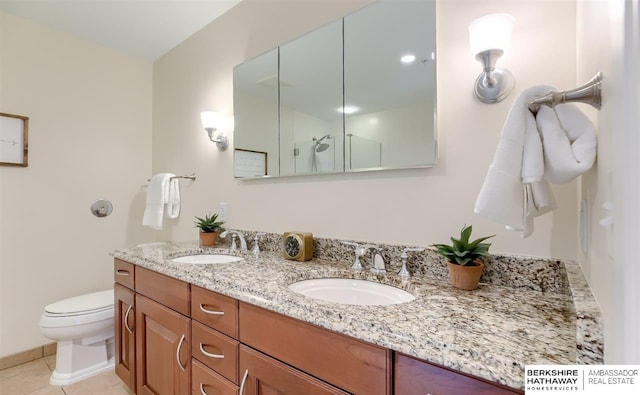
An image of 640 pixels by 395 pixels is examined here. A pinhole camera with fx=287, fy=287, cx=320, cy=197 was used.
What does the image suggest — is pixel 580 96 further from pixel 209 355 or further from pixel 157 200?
pixel 157 200

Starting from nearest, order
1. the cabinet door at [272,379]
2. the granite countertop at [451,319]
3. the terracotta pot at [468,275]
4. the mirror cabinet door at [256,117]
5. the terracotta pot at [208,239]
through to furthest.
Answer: the granite countertop at [451,319] → the cabinet door at [272,379] → the terracotta pot at [468,275] → the mirror cabinet door at [256,117] → the terracotta pot at [208,239]

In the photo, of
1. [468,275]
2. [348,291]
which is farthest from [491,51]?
[348,291]

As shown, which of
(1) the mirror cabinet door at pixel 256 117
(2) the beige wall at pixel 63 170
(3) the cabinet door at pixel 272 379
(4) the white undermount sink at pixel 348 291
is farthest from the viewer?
(2) the beige wall at pixel 63 170

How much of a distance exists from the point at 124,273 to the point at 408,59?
1827 mm

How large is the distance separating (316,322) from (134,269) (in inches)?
50.5

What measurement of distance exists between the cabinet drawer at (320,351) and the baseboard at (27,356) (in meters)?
2.14

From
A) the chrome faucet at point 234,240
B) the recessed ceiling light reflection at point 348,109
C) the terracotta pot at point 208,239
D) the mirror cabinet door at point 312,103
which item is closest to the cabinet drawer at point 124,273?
the terracotta pot at point 208,239

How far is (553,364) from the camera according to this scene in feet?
1.56

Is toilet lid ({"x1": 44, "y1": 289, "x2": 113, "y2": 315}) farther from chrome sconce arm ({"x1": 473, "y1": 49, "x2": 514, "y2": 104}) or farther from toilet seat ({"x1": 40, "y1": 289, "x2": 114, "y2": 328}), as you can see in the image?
chrome sconce arm ({"x1": 473, "y1": 49, "x2": 514, "y2": 104})

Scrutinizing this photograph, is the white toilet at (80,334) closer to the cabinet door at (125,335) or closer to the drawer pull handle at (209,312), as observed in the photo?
the cabinet door at (125,335)

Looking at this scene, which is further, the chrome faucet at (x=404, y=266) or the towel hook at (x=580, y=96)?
the chrome faucet at (x=404, y=266)

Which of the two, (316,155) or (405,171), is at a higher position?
(316,155)

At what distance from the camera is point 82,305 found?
182 cm

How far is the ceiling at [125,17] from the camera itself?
186 centimetres
